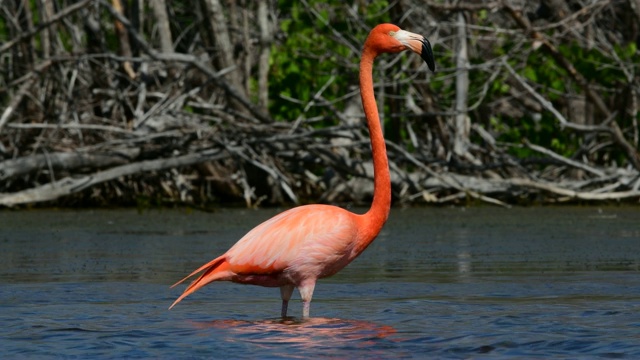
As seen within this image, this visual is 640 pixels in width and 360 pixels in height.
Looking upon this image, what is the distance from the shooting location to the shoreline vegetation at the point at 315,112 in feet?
39.0

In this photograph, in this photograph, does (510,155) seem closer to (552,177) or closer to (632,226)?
(552,177)

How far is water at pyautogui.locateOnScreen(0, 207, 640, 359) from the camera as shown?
15.1ft

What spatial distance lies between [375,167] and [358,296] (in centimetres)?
88

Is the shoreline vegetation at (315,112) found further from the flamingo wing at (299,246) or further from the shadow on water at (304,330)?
the shadow on water at (304,330)

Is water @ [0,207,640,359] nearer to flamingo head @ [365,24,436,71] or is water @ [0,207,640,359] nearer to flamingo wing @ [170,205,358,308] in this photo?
flamingo wing @ [170,205,358,308]

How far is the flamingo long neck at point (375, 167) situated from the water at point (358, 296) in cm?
44

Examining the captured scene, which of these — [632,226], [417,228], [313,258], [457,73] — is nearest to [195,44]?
[457,73]

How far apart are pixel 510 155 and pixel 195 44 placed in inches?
173

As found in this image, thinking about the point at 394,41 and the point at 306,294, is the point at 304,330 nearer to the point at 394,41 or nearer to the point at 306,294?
the point at 306,294

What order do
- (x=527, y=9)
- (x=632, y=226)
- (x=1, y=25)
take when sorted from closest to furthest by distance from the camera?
(x=632, y=226) < (x=527, y=9) < (x=1, y=25)

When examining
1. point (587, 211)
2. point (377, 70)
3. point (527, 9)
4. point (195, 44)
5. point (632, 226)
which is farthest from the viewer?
point (195, 44)

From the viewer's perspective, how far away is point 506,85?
42.9 feet

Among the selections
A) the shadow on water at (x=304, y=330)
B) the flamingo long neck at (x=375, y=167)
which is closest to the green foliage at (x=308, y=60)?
the flamingo long neck at (x=375, y=167)

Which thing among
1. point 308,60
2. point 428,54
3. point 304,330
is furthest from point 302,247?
point 308,60
